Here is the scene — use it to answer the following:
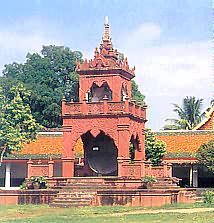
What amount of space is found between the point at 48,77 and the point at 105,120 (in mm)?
24460

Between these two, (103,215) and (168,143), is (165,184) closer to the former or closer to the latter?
(103,215)

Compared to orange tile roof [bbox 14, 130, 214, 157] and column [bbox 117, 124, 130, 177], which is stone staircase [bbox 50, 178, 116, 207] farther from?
orange tile roof [bbox 14, 130, 214, 157]

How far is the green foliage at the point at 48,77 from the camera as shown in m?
48.3

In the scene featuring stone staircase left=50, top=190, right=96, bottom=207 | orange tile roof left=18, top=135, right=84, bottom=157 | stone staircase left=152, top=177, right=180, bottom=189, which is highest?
orange tile roof left=18, top=135, right=84, bottom=157

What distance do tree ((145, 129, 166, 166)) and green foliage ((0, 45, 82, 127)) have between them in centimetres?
1542

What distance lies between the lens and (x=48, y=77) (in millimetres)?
49812

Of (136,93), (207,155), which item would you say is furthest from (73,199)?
(136,93)

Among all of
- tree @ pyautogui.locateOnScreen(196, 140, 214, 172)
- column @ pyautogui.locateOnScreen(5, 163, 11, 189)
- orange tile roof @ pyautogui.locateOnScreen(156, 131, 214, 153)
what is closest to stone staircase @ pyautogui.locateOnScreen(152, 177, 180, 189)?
tree @ pyautogui.locateOnScreen(196, 140, 214, 172)

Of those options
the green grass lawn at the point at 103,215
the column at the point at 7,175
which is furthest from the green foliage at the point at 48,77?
the green grass lawn at the point at 103,215

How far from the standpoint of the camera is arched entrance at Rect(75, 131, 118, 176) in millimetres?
27359

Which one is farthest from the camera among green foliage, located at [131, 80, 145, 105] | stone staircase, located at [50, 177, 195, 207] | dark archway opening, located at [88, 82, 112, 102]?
green foliage, located at [131, 80, 145, 105]

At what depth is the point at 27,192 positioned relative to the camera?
24.8 m

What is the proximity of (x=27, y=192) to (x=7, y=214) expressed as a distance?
4.95 meters

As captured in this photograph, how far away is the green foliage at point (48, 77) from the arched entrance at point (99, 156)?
65.5 feet
